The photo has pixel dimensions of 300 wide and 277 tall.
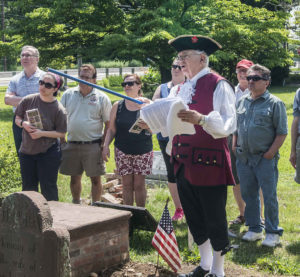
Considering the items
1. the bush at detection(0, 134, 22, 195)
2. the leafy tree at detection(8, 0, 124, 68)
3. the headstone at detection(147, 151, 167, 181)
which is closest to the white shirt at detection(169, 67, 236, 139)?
the bush at detection(0, 134, 22, 195)

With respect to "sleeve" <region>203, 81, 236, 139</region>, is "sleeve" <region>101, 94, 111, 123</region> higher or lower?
lower

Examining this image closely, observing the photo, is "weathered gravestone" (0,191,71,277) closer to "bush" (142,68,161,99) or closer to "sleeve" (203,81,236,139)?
"sleeve" (203,81,236,139)

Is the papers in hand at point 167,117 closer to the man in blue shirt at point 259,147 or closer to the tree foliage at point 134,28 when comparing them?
the man in blue shirt at point 259,147

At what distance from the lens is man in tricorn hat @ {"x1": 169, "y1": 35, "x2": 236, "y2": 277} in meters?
4.28

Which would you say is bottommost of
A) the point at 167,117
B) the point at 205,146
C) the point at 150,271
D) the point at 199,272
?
the point at 150,271

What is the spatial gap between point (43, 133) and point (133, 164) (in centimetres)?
110

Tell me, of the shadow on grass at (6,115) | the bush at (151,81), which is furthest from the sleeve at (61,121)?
the bush at (151,81)

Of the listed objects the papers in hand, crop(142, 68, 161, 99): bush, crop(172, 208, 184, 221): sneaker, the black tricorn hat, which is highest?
the black tricorn hat

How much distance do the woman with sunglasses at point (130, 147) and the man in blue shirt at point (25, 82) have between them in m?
1.23

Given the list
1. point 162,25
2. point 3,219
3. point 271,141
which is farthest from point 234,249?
point 162,25

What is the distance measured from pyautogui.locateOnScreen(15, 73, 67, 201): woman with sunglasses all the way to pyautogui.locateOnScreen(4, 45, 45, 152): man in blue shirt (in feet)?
2.34

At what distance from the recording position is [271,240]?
18.8ft

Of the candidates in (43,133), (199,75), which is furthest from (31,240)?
(43,133)

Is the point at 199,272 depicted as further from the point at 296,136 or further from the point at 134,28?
the point at 134,28
